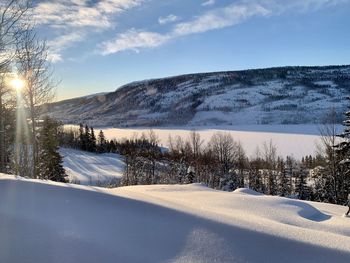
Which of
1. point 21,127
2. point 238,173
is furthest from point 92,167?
point 21,127

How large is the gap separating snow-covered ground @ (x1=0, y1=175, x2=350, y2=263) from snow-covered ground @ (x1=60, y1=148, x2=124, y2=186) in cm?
7029

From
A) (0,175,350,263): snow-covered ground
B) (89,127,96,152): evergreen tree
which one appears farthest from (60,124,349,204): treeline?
(0,175,350,263): snow-covered ground

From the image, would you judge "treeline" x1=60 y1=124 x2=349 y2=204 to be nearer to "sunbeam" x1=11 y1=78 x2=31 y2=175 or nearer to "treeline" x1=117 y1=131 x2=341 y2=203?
"treeline" x1=117 y1=131 x2=341 y2=203

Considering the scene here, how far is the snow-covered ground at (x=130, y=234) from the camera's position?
457cm

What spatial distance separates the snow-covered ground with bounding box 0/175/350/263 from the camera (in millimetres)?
4574

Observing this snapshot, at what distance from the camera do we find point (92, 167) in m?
93.7

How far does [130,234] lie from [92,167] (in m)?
90.7

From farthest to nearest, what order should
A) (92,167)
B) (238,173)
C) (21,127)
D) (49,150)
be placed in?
(92,167) < (238,173) < (49,150) < (21,127)

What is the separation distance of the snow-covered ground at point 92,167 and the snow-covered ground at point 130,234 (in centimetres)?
7029

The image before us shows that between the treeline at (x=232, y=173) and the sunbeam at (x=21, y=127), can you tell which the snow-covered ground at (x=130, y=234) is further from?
the treeline at (x=232, y=173)

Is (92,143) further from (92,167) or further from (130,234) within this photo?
(130,234)

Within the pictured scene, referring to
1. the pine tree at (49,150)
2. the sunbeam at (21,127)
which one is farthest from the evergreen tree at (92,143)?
the sunbeam at (21,127)

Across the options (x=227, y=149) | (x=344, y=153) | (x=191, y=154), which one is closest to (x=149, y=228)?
(x=344, y=153)

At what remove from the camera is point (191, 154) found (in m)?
85.8
